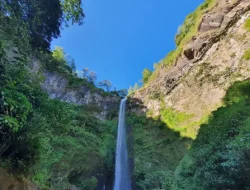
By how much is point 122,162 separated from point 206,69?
840 cm

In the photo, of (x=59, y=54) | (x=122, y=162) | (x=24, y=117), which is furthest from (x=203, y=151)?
(x=59, y=54)

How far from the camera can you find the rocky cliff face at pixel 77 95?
21.8 metres

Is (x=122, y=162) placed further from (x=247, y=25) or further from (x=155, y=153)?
(x=247, y=25)

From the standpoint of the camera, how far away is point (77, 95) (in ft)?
73.4

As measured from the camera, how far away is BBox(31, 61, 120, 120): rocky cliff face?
21.8m

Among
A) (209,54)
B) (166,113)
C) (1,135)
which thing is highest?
(209,54)

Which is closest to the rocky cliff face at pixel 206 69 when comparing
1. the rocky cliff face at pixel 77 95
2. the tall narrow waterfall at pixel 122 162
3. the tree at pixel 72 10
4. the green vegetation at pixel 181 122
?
the green vegetation at pixel 181 122

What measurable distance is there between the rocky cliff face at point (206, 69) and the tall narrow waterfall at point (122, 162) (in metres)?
2.84

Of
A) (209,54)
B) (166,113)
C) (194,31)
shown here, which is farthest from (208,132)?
(194,31)

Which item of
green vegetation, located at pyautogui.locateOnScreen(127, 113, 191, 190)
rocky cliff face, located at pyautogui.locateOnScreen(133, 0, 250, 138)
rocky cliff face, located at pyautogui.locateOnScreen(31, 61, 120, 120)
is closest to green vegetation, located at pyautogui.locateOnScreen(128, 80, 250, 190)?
green vegetation, located at pyautogui.locateOnScreen(127, 113, 191, 190)

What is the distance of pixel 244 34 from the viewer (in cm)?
1569

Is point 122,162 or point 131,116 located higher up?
point 131,116

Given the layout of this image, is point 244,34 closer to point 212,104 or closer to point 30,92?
point 212,104

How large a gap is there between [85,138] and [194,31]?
14061mm
